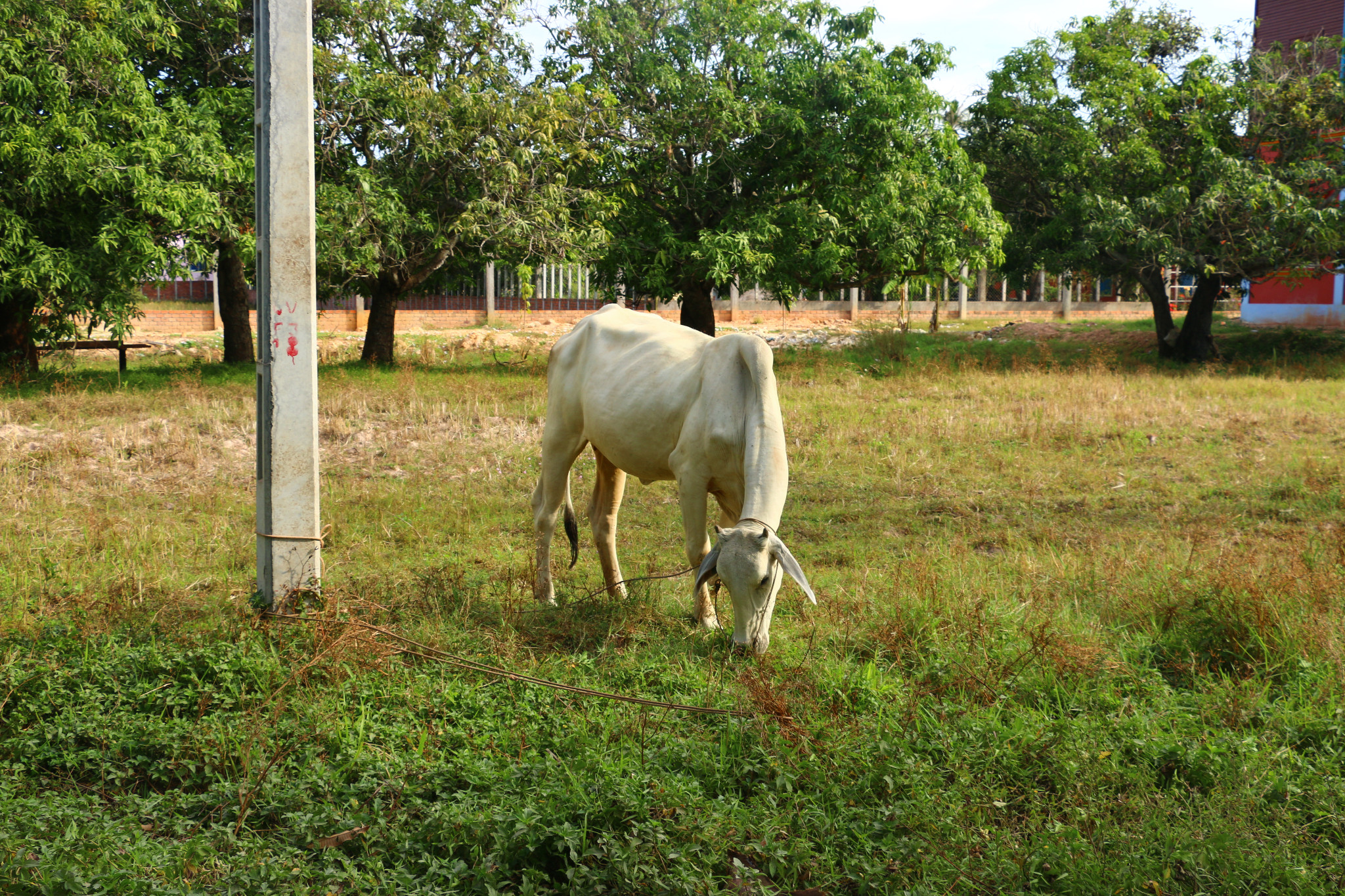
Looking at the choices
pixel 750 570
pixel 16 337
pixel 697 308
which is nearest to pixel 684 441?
pixel 750 570

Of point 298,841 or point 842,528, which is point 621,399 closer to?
point 842,528

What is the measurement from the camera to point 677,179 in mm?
17859

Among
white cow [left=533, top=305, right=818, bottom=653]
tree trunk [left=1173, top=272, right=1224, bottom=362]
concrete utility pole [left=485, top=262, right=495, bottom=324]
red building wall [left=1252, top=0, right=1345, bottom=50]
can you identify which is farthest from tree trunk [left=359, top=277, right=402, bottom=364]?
red building wall [left=1252, top=0, right=1345, bottom=50]

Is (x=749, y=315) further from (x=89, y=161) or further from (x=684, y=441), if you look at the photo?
(x=684, y=441)

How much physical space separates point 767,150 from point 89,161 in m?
10.6

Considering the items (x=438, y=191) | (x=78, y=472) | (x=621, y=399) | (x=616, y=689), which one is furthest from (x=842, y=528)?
(x=438, y=191)

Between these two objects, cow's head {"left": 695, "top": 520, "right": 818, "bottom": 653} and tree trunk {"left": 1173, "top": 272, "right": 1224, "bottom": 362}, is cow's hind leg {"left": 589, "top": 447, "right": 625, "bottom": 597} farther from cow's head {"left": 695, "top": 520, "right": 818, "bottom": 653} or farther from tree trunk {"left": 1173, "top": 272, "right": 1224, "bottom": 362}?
tree trunk {"left": 1173, "top": 272, "right": 1224, "bottom": 362}

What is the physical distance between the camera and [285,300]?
486 cm

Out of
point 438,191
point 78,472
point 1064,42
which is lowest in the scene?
point 78,472

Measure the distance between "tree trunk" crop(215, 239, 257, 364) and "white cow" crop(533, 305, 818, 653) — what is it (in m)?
12.3

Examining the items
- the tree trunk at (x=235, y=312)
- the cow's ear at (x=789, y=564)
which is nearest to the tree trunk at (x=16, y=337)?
the tree trunk at (x=235, y=312)

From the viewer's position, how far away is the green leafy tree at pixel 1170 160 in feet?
58.0

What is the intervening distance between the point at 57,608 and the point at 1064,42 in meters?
20.2

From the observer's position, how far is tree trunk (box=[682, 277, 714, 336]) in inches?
750
